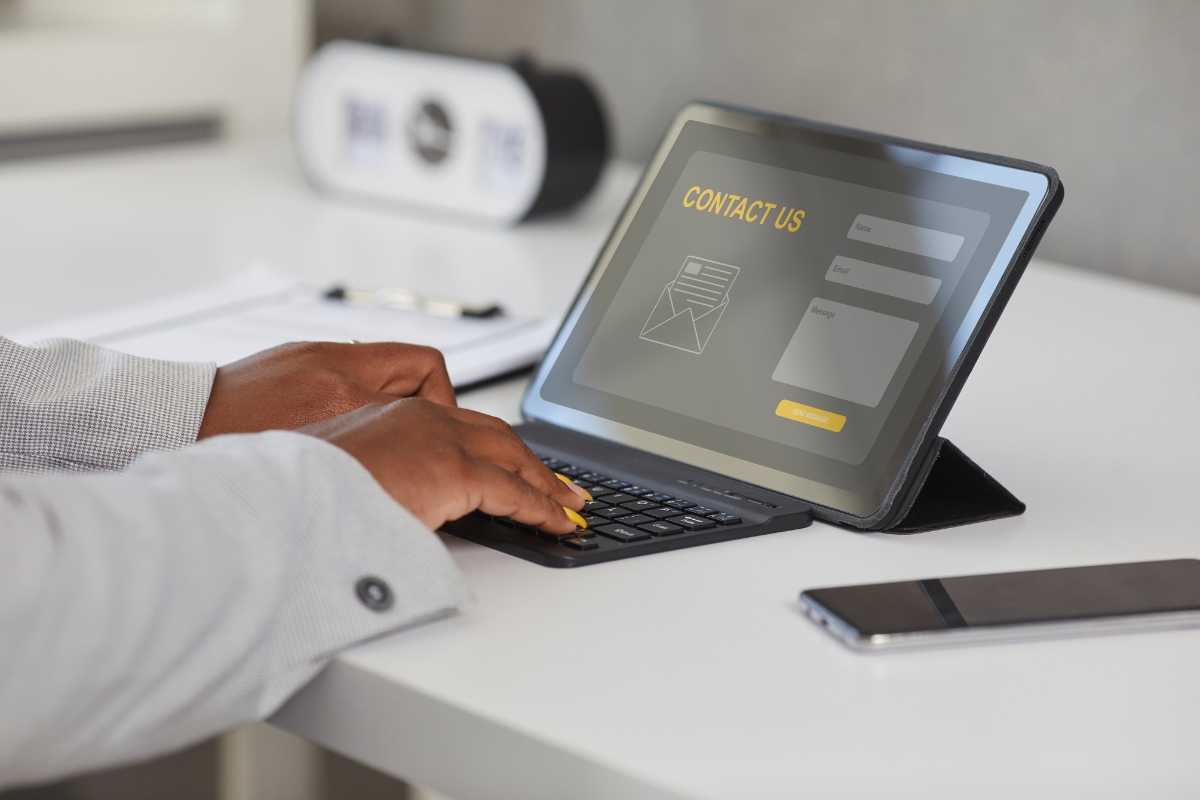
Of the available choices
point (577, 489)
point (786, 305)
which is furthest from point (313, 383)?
point (786, 305)

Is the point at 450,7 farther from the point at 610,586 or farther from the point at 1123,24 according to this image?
the point at 610,586

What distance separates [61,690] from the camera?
0.44m

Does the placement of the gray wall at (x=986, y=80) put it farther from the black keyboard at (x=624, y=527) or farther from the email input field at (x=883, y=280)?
the black keyboard at (x=624, y=527)

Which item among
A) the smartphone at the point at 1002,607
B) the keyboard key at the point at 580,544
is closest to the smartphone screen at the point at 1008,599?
the smartphone at the point at 1002,607

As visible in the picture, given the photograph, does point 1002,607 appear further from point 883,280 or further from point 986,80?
point 986,80

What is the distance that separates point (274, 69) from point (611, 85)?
1.59ft

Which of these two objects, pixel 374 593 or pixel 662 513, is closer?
pixel 374 593

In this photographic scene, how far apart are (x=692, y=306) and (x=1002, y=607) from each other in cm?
28

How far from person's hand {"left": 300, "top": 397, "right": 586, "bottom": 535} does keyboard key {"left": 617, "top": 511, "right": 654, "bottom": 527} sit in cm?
2

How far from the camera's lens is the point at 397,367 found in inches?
28.1

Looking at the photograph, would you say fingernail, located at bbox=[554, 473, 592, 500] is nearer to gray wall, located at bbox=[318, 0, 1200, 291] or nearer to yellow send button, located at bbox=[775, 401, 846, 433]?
yellow send button, located at bbox=[775, 401, 846, 433]

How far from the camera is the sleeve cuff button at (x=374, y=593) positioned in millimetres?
500

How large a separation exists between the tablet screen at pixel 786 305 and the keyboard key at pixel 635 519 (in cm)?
8

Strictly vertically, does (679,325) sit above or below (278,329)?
above
